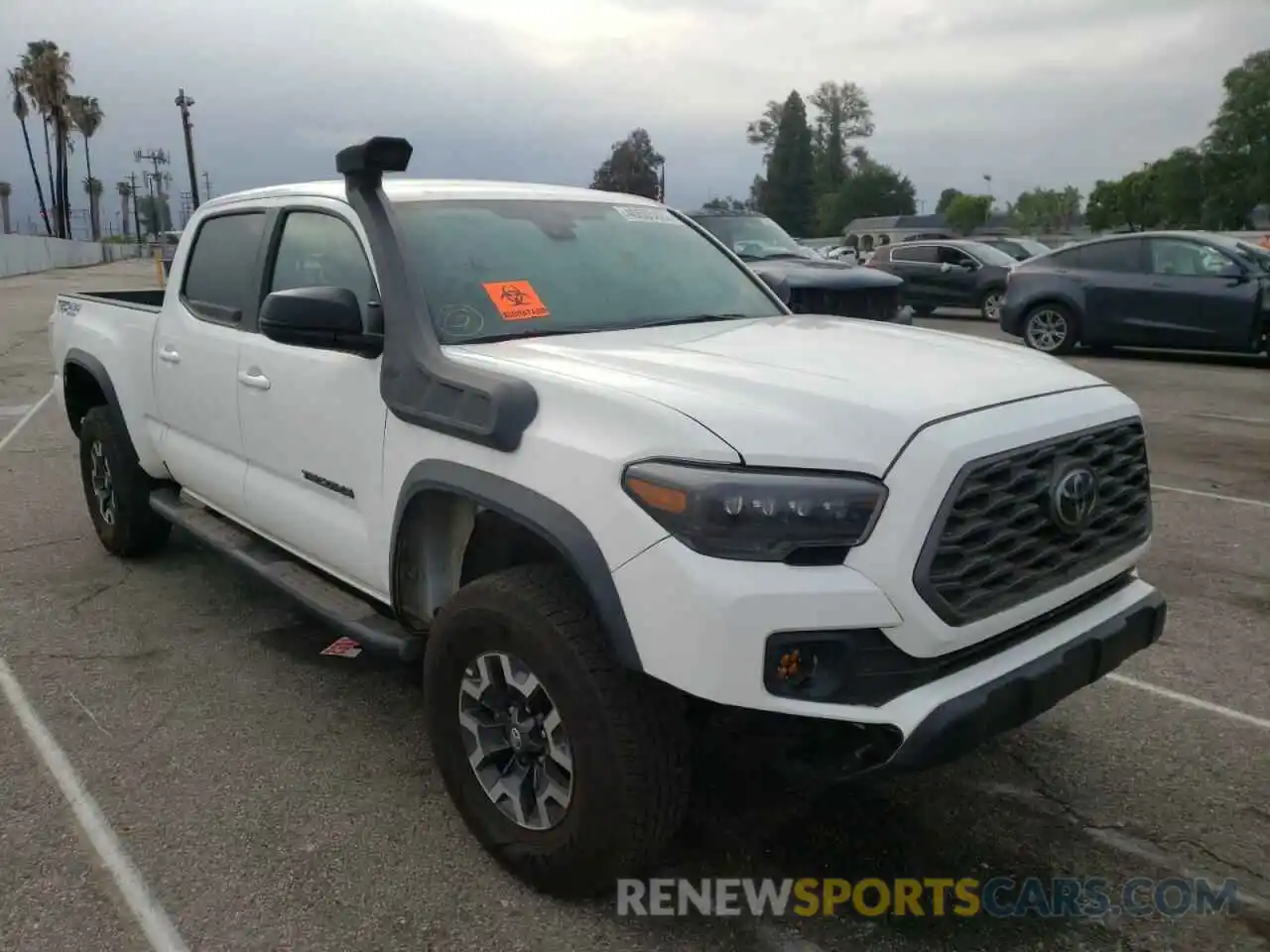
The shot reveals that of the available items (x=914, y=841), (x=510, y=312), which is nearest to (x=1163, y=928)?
(x=914, y=841)

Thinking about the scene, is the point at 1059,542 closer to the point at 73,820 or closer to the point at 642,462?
the point at 642,462

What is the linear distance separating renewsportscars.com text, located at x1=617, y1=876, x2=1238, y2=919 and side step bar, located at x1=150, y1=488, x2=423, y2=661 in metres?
1.06

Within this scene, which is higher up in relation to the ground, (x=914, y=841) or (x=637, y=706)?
(x=637, y=706)

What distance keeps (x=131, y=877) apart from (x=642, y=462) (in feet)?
5.99

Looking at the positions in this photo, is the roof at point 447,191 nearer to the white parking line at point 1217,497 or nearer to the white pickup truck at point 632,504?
the white pickup truck at point 632,504

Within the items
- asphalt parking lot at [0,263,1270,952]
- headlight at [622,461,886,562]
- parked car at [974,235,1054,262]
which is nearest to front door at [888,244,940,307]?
parked car at [974,235,1054,262]

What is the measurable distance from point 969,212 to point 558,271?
127405mm

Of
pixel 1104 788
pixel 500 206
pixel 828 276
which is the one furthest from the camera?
pixel 828 276

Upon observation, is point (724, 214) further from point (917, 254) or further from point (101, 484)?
point (917, 254)

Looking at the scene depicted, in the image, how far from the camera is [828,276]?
403 inches

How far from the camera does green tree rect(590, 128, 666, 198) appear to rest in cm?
6788

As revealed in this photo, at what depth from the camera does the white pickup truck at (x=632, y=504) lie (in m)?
2.38

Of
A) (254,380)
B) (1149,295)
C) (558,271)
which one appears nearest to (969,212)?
(1149,295)

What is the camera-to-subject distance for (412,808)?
330cm
